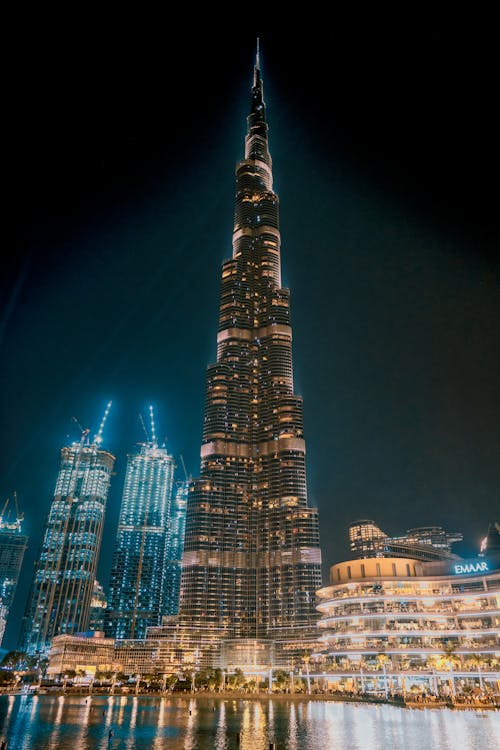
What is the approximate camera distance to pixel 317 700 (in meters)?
148

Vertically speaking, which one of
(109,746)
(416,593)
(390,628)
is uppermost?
(416,593)

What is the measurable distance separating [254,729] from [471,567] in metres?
118

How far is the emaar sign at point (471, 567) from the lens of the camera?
172 meters

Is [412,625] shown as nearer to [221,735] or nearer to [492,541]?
[492,541]

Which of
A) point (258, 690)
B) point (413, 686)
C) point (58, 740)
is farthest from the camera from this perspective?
point (258, 690)

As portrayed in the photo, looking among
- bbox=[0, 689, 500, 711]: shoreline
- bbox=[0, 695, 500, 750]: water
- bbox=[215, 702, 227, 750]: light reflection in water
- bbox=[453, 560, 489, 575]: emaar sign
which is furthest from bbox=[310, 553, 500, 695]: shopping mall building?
bbox=[215, 702, 227, 750]: light reflection in water

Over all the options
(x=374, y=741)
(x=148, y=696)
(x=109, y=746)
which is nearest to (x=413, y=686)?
(x=148, y=696)

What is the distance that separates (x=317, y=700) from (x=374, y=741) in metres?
94.4

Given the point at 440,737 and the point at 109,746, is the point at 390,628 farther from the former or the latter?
the point at 109,746

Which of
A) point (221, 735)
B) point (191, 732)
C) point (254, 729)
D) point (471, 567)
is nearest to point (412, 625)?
point (471, 567)

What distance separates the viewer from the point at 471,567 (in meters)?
175

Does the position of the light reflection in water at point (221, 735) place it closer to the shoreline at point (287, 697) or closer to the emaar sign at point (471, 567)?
the shoreline at point (287, 697)

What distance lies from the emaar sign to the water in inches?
2969

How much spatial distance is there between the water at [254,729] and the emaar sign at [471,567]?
75.4m
